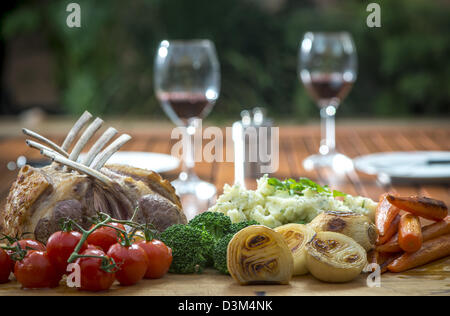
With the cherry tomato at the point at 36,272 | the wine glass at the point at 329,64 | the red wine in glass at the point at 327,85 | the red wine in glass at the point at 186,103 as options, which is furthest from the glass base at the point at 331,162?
the cherry tomato at the point at 36,272

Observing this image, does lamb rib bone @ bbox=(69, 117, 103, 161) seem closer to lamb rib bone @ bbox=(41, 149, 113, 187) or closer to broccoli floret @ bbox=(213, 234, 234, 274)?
lamb rib bone @ bbox=(41, 149, 113, 187)

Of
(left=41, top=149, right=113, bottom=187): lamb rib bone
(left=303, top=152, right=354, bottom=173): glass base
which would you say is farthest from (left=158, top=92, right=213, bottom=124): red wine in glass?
(left=41, top=149, right=113, bottom=187): lamb rib bone

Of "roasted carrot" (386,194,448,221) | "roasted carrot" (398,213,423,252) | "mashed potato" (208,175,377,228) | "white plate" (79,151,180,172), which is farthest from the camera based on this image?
"white plate" (79,151,180,172)

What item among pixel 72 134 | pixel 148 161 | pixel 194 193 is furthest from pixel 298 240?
pixel 148 161

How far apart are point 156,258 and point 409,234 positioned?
619mm

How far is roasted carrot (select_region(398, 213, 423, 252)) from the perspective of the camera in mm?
1674

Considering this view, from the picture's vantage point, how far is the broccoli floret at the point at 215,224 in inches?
71.0

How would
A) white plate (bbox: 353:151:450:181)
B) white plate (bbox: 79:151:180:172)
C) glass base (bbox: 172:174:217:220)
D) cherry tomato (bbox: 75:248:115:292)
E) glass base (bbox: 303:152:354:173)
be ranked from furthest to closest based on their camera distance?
1. glass base (bbox: 303:152:354:173)
2. white plate (bbox: 79:151:180:172)
3. white plate (bbox: 353:151:450:181)
4. glass base (bbox: 172:174:217:220)
5. cherry tomato (bbox: 75:248:115:292)

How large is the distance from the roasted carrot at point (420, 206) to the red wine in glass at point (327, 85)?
4.66 ft

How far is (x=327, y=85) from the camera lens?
3.16m

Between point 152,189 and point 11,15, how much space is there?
18.1 ft

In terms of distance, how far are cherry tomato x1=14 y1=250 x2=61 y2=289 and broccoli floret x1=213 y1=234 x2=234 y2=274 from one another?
362 mm

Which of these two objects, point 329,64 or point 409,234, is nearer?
point 409,234

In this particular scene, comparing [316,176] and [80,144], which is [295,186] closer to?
[80,144]
